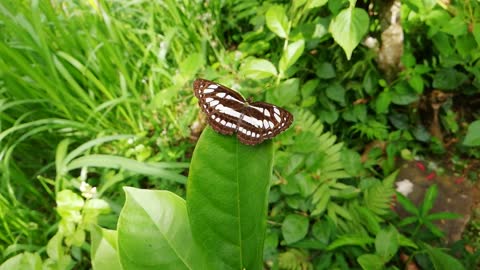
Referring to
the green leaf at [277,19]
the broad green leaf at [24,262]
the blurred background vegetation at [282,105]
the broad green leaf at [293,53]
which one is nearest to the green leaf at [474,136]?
the blurred background vegetation at [282,105]

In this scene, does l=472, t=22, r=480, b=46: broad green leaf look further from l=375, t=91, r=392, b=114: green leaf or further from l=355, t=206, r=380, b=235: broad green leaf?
l=355, t=206, r=380, b=235: broad green leaf

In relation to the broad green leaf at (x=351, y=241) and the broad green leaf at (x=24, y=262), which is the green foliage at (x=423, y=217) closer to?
the broad green leaf at (x=351, y=241)

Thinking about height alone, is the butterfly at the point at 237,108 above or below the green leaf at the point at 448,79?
above

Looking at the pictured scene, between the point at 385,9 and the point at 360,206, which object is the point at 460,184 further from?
the point at 385,9

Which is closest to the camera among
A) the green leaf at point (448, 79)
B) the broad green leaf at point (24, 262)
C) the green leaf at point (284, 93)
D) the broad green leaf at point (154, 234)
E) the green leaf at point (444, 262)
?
the broad green leaf at point (154, 234)

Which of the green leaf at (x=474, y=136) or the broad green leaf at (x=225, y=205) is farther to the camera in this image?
the green leaf at (x=474, y=136)

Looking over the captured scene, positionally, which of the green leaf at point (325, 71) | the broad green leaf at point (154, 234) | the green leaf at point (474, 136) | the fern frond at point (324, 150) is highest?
the broad green leaf at point (154, 234)

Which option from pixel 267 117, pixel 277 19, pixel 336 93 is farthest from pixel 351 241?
Answer: pixel 277 19
